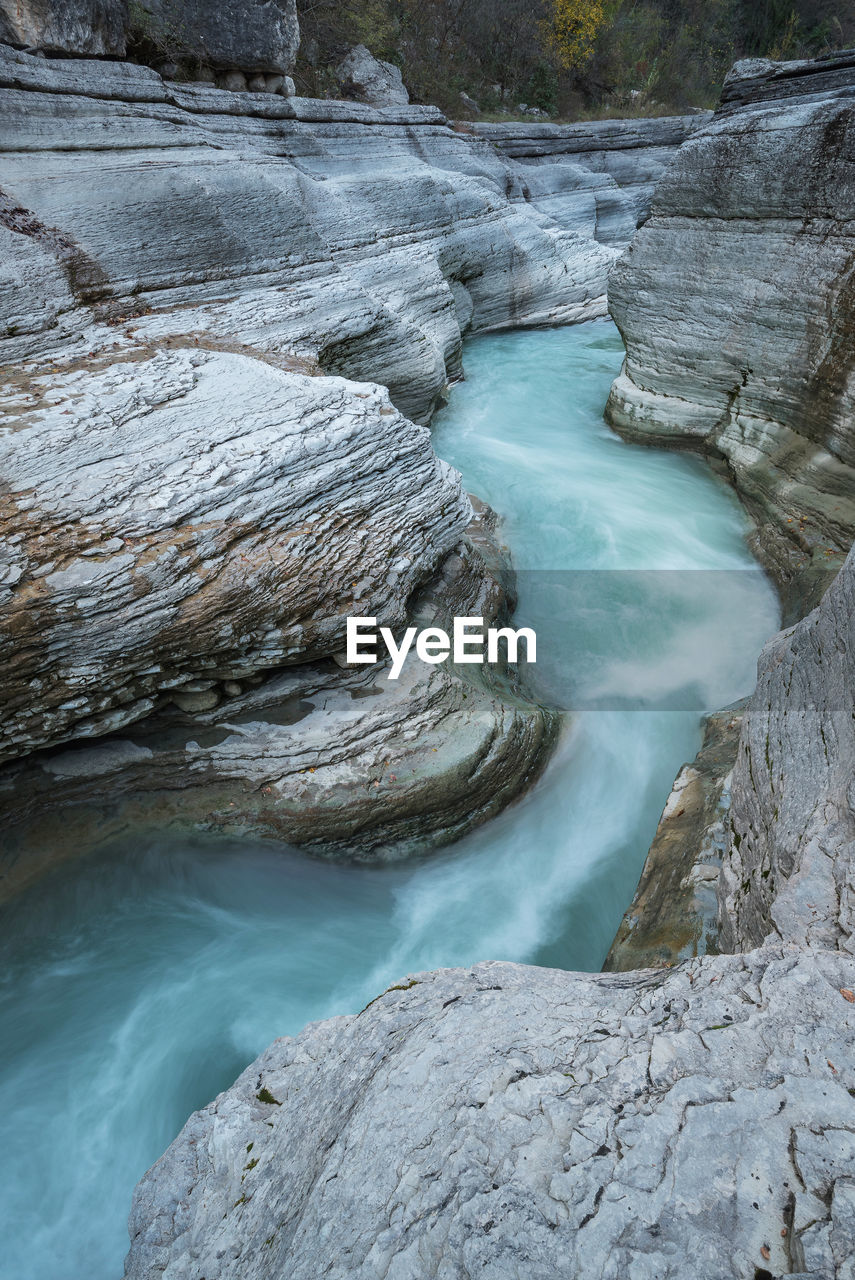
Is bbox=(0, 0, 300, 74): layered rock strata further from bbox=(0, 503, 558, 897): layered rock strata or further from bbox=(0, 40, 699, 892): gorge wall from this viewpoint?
bbox=(0, 503, 558, 897): layered rock strata

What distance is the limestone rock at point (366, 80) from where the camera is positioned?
48.4ft

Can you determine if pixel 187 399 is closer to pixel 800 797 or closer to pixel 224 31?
pixel 800 797

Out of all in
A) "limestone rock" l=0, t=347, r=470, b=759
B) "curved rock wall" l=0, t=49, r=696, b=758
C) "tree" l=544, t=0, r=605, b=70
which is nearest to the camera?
"limestone rock" l=0, t=347, r=470, b=759

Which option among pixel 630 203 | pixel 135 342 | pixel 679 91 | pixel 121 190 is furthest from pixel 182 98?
pixel 679 91

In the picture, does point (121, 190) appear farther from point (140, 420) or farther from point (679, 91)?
point (679, 91)

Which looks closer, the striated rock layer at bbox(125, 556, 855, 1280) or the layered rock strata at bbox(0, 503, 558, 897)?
the striated rock layer at bbox(125, 556, 855, 1280)

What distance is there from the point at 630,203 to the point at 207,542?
68.1 ft

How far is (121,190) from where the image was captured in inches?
283

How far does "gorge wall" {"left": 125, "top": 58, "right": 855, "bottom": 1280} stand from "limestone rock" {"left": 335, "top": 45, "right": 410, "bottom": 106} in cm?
1665

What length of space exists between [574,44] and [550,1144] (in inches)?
1123

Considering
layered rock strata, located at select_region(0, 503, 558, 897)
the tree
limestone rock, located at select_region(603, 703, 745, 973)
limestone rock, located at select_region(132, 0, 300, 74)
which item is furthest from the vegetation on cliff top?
limestone rock, located at select_region(603, 703, 745, 973)

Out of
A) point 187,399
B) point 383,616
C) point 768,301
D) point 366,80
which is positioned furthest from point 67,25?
point 768,301

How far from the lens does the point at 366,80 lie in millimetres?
14766

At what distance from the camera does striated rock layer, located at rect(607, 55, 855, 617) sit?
21.6 feet
